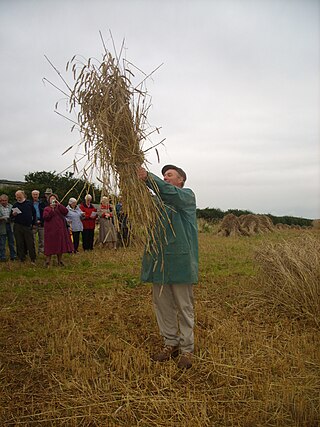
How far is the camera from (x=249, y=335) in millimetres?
3814

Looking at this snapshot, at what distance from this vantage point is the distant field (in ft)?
8.16

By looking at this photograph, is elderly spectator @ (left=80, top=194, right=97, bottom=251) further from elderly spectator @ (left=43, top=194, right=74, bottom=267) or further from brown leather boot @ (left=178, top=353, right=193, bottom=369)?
brown leather boot @ (left=178, top=353, right=193, bottom=369)

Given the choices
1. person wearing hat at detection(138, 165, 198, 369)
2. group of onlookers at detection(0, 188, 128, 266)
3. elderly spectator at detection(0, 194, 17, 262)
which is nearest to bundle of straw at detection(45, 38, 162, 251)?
person wearing hat at detection(138, 165, 198, 369)

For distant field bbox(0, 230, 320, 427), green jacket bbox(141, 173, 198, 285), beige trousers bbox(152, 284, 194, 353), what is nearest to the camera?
distant field bbox(0, 230, 320, 427)

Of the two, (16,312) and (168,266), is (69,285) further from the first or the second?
(168,266)

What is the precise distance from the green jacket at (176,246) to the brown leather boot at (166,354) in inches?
26.2

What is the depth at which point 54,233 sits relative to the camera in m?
7.82

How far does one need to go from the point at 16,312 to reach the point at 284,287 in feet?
11.2

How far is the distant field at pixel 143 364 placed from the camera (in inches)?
97.9

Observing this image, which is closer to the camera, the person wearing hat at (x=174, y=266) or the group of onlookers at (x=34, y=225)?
the person wearing hat at (x=174, y=266)

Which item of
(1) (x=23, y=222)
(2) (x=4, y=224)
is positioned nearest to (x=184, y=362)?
(1) (x=23, y=222)

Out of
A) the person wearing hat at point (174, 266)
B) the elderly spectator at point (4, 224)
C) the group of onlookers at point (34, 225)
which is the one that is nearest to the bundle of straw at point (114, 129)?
the person wearing hat at point (174, 266)

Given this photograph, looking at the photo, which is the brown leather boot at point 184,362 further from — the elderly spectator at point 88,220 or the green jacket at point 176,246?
the elderly spectator at point 88,220

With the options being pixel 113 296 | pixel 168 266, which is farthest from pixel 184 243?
pixel 113 296
